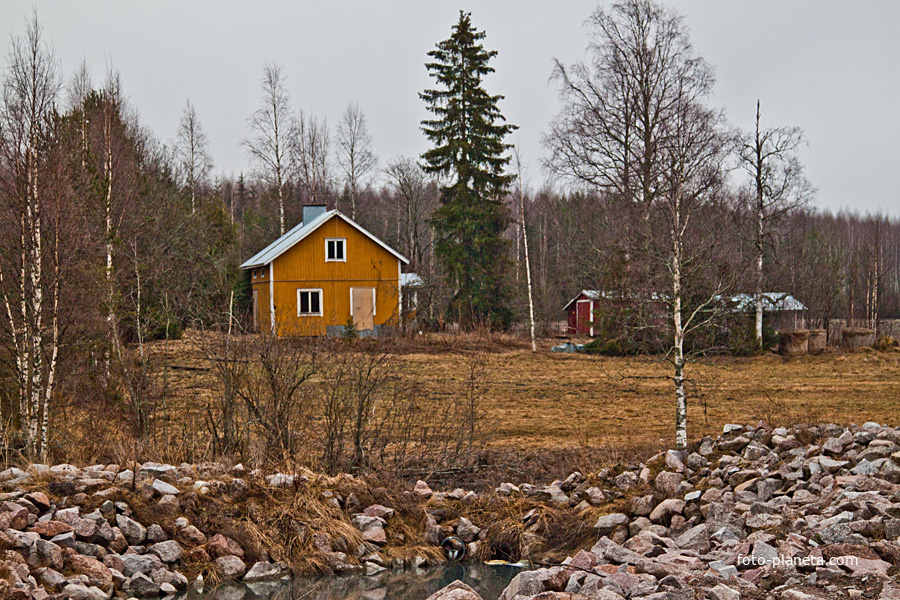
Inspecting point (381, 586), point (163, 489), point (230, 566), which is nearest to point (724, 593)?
point (381, 586)

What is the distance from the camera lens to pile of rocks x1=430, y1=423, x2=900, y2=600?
5.25 meters

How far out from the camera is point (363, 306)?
3112 cm

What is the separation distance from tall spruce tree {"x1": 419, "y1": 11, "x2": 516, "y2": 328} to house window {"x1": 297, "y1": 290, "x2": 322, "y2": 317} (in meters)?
5.64

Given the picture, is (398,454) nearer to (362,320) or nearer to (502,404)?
(502,404)

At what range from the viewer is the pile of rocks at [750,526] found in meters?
5.25

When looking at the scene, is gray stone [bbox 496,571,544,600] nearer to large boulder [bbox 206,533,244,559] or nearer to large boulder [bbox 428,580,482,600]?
large boulder [bbox 428,580,482,600]

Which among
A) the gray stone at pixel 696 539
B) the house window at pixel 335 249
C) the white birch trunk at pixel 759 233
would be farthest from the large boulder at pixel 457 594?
the house window at pixel 335 249

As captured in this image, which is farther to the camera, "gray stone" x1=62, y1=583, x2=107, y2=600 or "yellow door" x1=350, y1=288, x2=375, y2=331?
"yellow door" x1=350, y1=288, x2=375, y2=331

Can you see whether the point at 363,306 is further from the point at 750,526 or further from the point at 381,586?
the point at 750,526

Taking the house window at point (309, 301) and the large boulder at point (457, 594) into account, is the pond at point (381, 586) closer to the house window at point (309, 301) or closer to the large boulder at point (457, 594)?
the large boulder at point (457, 594)

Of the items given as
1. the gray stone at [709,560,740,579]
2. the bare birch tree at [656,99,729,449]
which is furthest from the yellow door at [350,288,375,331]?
the gray stone at [709,560,740,579]

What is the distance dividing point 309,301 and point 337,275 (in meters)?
1.52

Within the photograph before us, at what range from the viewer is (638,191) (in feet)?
84.8

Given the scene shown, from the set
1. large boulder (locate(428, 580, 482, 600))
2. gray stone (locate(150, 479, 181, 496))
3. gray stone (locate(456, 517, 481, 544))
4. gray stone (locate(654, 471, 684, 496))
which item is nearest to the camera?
large boulder (locate(428, 580, 482, 600))
